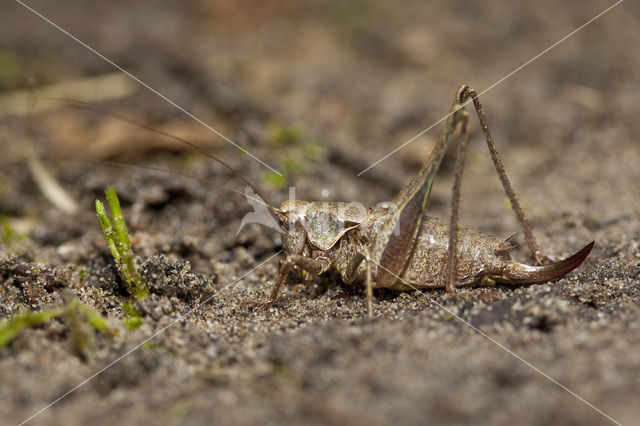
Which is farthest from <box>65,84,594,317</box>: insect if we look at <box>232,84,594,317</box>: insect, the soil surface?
the soil surface

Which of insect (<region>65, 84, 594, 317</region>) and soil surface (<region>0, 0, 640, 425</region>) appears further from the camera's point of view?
insect (<region>65, 84, 594, 317</region>)

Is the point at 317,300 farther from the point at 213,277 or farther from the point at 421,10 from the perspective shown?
the point at 421,10

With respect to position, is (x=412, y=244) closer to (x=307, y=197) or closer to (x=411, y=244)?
(x=411, y=244)

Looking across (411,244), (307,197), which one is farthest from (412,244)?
(307,197)

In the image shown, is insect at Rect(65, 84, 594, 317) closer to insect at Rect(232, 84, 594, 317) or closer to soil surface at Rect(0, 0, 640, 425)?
insect at Rect(232, 84, 594, 317)

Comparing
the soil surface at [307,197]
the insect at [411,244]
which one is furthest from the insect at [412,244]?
the soil surface at [307,197]

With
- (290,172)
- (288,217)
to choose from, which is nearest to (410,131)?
(290,172)
